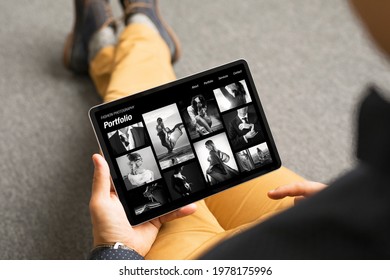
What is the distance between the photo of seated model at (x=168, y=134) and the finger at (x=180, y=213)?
0.10m

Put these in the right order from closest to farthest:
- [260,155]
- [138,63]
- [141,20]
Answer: [260,155], [138,63], [141,20]

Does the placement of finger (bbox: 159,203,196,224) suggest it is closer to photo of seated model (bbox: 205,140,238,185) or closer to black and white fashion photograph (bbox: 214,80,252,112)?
photo of seated model (bbox: 205,140,238,185)

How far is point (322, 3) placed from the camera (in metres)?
1.74

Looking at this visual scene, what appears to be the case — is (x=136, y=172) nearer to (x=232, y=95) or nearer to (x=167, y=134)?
(x=167, y=134)

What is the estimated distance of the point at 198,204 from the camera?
2.96 ft

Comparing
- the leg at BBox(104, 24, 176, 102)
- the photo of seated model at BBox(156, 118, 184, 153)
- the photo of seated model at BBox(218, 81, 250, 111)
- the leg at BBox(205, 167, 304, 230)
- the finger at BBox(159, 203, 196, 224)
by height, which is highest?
the leg at BBox(104, 24, 176, 102)

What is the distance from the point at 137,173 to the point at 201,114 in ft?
0.51

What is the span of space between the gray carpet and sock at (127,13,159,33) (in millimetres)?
177

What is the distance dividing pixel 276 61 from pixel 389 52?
1.20m

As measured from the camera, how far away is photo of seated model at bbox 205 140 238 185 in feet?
2.81

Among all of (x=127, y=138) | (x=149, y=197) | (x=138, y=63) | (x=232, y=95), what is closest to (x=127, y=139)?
(x=127, y=138)

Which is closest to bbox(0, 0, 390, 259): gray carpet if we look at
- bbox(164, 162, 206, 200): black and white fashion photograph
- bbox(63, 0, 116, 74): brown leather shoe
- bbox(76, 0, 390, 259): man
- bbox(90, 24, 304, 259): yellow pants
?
bbox(63, 0, 116, 74): brown leather shoe
